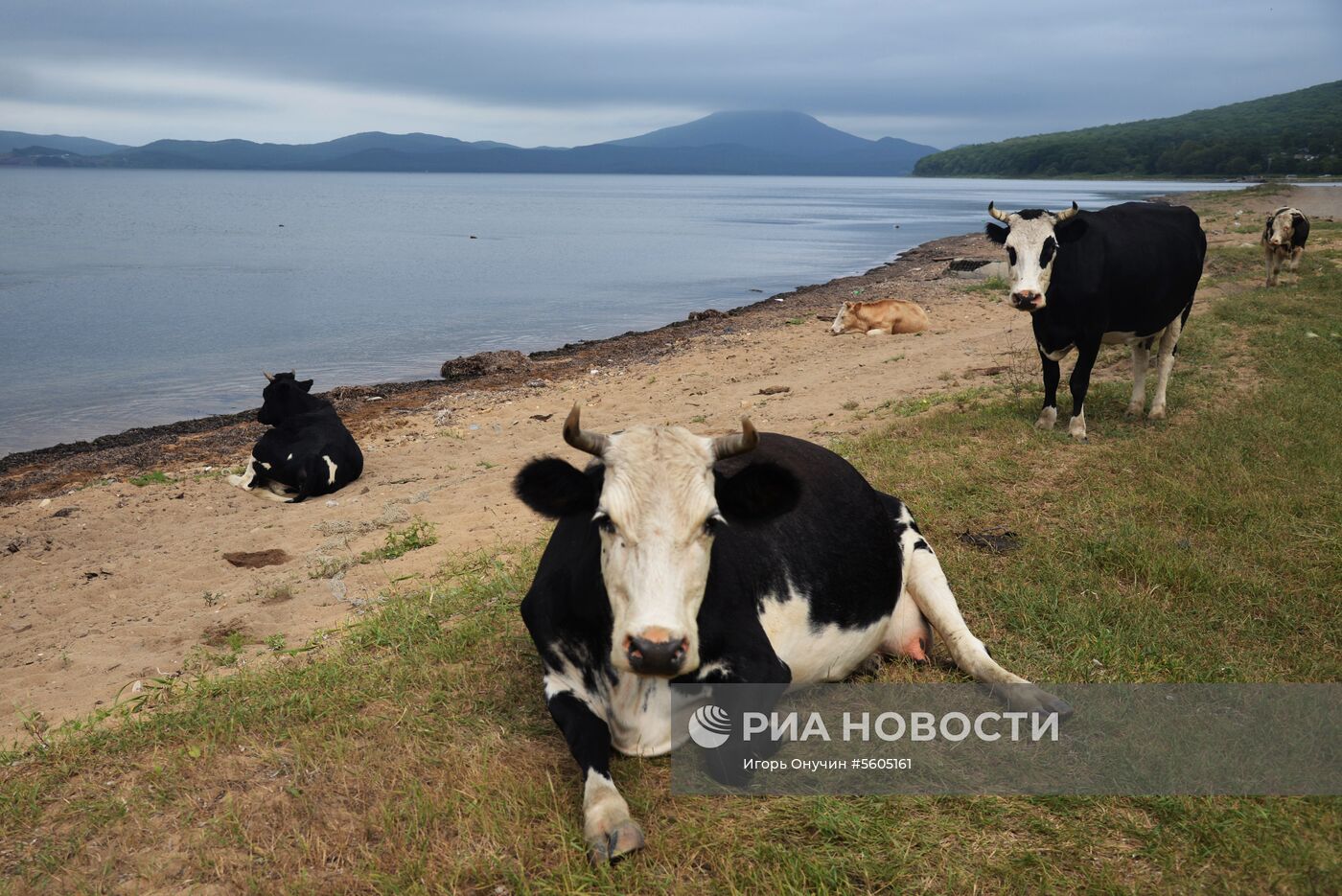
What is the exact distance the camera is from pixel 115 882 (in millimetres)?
3447

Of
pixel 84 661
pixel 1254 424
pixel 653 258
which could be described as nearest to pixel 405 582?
pixel 84 661

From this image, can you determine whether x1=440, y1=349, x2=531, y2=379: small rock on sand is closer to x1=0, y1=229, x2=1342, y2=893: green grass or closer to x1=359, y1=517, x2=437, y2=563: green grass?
x1=359, y1=517, x2=437, y2=563: green grass

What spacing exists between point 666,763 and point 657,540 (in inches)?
46.3

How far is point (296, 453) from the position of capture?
431 inches


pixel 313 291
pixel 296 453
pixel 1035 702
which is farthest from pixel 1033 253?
pixel 313 291

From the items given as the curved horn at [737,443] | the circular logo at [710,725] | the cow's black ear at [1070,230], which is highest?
the cow's black ear at [1070,230]

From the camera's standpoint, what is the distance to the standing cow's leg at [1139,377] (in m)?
10.2

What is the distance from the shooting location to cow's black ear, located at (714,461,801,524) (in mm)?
3791

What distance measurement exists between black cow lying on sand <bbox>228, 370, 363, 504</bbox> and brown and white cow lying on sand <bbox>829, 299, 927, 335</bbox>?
11265 millimetres

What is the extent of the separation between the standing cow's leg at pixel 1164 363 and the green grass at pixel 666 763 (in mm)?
2069

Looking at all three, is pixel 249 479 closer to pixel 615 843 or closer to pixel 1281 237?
pixel 615 843

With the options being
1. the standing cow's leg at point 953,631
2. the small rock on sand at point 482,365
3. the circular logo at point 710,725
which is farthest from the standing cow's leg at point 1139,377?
the small rock on sand at point 482,365

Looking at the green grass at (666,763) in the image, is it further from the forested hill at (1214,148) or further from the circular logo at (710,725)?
the forested hill at (1214,148)

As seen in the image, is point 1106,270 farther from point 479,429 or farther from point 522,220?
point 522,220
